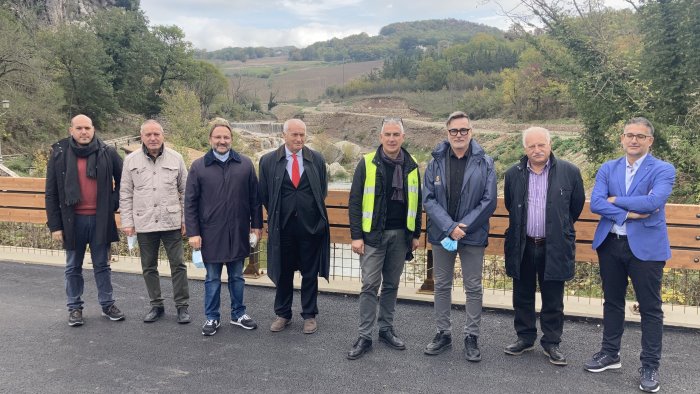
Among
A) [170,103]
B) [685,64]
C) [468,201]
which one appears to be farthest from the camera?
[170,103]

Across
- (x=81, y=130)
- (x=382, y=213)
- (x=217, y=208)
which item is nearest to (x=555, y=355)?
(x=382, y=213)

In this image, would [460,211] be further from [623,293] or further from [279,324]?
[279,324]

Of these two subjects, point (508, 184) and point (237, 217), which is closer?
point (508, 184)

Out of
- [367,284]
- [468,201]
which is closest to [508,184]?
[468,201]

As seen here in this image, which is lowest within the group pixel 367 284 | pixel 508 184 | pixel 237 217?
pixel 367 284

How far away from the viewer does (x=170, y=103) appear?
41500 millimetres

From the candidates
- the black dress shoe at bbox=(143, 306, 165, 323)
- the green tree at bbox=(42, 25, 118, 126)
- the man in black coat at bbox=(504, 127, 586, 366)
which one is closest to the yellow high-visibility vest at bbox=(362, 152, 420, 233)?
the man in black coat at bbox=(504, 127, 586, 366)

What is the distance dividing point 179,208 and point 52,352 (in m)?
1.54

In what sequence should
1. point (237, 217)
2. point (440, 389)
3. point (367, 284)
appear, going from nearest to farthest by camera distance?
point (440, 389)
point (367, 284)
point (237, 217)

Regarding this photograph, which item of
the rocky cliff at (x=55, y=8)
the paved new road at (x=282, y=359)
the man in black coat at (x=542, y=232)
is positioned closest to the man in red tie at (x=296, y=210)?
the paved new road at (x=282, y=359)

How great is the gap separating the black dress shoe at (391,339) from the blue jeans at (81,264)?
2.63 m

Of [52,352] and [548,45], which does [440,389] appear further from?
[548,45]

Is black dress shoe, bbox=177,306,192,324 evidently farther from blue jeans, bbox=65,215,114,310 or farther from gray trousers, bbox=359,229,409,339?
gray trousers, bbox=359,229,409,339

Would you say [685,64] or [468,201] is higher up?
[685,64]
